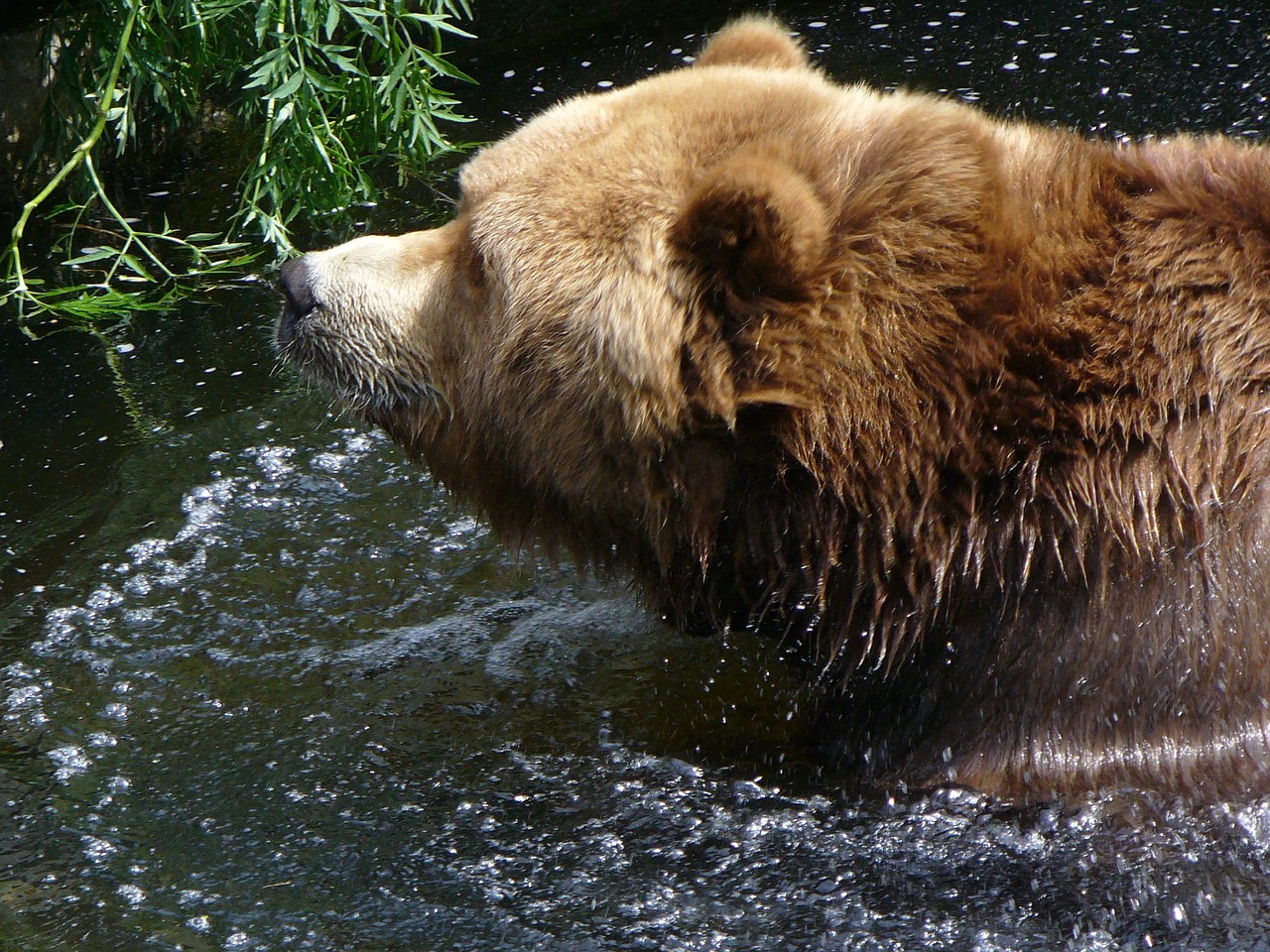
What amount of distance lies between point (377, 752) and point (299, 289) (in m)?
1.37

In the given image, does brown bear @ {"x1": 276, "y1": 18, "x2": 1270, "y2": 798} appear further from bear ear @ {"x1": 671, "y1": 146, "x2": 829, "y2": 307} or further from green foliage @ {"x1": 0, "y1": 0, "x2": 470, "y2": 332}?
green foliage @ {"x1": 0, "y1": 0, "x2": 470, "y2": 332}

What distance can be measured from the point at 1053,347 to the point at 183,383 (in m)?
4.07

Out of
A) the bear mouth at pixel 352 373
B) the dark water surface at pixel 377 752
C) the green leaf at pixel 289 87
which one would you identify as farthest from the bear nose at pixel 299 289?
the green leaf at pixel 289 87

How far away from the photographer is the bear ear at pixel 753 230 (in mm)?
3043

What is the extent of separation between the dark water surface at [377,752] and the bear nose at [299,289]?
1161 mm

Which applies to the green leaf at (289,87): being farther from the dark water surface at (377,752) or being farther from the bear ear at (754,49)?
the bear ear at (754,49)

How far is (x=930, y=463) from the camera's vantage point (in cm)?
324

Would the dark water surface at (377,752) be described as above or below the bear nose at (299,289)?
below

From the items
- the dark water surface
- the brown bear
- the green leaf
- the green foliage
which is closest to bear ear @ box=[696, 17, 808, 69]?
the brown bear

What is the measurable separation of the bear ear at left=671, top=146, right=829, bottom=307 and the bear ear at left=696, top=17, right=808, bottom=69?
0.96 meters

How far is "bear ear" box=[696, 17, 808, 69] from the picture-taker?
4.07m

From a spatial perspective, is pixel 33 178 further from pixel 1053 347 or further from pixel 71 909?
pixel 1053 347

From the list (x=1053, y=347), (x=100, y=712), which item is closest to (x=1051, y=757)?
(x=1053, y=347)

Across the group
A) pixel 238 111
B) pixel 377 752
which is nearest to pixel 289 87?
pixel 238 111
